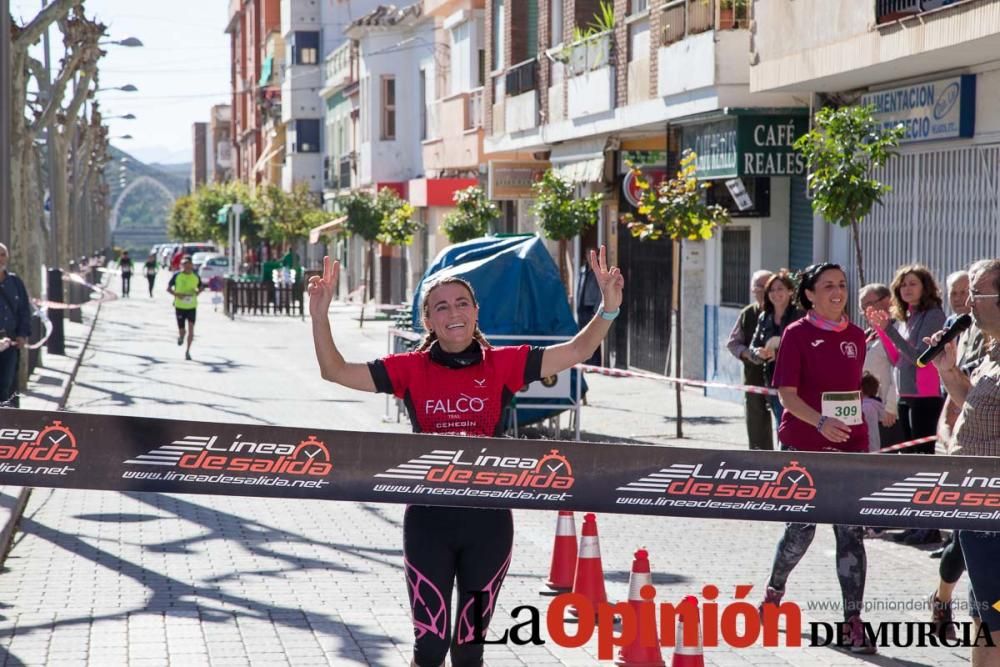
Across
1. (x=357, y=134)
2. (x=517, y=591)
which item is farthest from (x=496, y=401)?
(x=357, y=134)

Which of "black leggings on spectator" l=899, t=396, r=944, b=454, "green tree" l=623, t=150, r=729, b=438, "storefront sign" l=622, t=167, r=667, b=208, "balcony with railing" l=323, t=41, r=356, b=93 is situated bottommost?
"black leggings on spectator" l=899, t=396, r=944, b=454

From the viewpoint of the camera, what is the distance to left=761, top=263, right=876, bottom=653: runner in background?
7723 mm

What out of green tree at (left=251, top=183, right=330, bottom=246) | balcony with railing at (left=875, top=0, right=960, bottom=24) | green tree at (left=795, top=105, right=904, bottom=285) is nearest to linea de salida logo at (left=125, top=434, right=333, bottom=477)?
green tree at (left=795, top=105, right=904, bottom=285)

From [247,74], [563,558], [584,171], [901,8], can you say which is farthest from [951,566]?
[247,74]

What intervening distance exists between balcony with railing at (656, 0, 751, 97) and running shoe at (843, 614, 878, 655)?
12562mm

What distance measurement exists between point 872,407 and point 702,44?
389 inches

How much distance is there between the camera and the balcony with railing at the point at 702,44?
19469 mm

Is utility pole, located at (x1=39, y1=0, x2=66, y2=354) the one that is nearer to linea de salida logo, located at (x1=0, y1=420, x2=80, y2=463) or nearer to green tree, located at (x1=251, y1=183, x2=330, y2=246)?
linea de salida logo, located at (x1=0, y1=420, x2=80, y2=463)

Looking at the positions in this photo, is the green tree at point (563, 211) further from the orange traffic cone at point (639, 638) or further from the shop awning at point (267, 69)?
the shop awning at point (267, 69)

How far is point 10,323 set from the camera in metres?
14.2

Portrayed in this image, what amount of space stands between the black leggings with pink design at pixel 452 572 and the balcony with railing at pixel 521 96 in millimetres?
23760

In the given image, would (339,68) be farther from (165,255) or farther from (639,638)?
(639,638)

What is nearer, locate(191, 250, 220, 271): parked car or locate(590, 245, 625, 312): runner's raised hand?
locate(590, 245, 625, 312): runner's raised hand

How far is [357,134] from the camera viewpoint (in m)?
59.7
